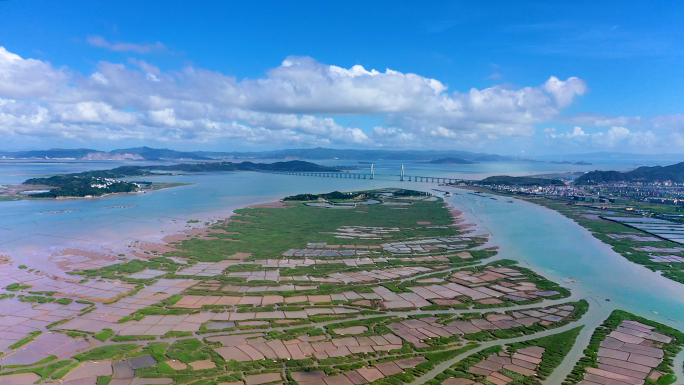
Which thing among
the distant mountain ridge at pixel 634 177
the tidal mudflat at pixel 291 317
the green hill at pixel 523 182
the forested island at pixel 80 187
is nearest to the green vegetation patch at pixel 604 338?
the tidal mudflat at pixel 291 317

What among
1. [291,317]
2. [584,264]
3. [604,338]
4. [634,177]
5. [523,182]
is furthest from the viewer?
[634,177]

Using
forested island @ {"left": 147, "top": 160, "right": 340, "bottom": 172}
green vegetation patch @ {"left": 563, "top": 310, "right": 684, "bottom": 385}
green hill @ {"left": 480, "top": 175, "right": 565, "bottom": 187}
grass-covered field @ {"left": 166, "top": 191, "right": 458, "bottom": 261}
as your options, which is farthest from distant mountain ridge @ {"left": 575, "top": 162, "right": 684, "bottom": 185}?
green vegetation patch @ {"left": 563, "top": 310, "right": 684, "bottom": 385}

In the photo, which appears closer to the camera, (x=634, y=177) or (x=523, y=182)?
(x=523, y=182)

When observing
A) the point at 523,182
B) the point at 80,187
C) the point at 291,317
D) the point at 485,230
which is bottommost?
the point at 291,317

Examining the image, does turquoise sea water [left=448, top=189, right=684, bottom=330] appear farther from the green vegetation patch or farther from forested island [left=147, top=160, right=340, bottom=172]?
forested island [left=147, top=160, right=340, bottom=172]

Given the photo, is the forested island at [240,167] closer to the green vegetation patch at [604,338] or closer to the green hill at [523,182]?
the green hill at [523,182]

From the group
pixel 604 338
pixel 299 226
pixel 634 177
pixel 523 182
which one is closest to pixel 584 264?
pixel 604 338

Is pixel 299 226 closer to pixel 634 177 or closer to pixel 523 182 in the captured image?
pixel 523 182

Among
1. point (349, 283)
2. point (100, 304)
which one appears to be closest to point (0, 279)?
point (100, 304)

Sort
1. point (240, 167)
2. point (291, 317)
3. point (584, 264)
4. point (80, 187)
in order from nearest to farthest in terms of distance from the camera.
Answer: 1. point (291, 317)
2. point (584, 264)
3. point (80, 187)
4. point (240, 167)

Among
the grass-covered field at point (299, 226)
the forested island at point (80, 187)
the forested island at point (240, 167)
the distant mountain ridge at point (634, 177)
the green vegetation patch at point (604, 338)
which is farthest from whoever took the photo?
the forested island at point (240, 167)

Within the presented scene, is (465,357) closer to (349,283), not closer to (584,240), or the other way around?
(349,283)
